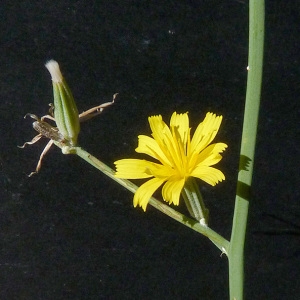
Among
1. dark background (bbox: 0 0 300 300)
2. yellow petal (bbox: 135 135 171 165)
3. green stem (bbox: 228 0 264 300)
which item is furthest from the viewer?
dark background (bbox: 0 0 300 300)

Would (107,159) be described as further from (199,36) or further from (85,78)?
(199,36)

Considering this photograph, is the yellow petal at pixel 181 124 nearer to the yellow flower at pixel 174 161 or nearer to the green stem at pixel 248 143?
the yellow flower at pixel 174 161

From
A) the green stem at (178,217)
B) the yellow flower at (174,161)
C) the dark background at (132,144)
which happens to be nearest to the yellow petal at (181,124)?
the yellow flower at (174,161)

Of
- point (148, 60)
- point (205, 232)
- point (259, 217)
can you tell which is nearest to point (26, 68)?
point (148, 60)

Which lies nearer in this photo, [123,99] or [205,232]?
[205,232]

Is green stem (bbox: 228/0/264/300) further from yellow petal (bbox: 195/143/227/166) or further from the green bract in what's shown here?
the green bract

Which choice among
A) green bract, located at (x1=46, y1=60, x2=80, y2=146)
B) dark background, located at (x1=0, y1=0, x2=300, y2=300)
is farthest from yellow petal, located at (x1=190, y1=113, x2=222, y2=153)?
dark background, located at (x1=0, y1=0, x2=300, y2=300)
